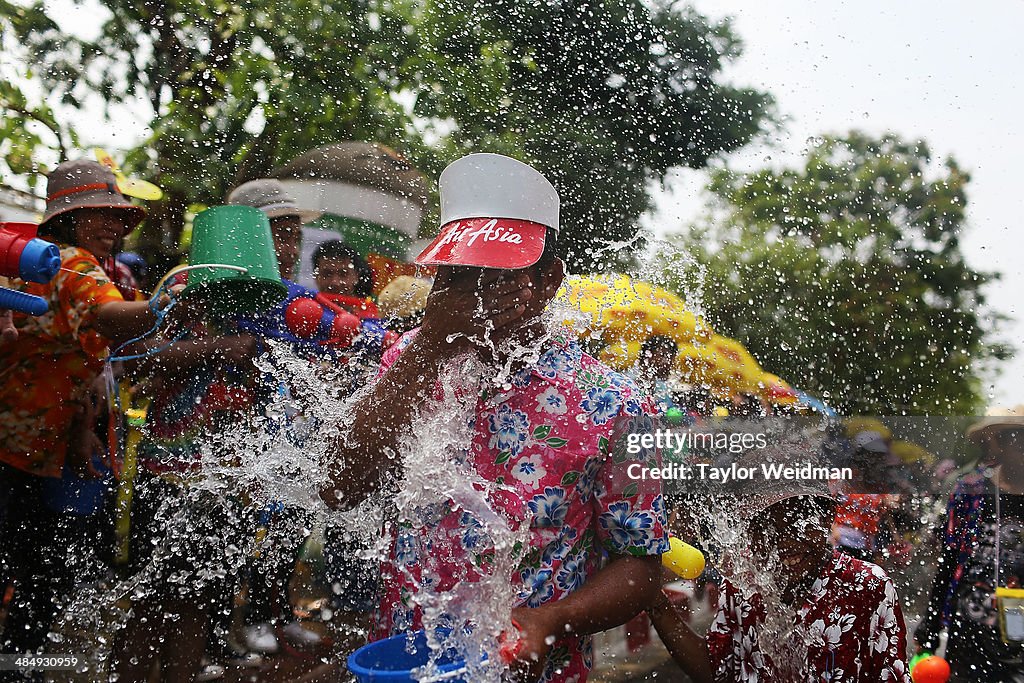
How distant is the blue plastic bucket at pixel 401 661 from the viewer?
3.68 feet

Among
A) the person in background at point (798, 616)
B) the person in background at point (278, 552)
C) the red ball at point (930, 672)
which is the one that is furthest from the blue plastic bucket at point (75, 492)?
the red ball at point (930, 672)

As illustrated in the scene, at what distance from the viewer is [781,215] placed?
6781 millimetres

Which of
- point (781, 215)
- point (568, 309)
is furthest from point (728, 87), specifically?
point (568, 309)

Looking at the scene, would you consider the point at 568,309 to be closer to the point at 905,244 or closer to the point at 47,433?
the point at 47,433

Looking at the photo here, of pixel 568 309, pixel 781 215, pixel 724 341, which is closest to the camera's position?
pixel 568 309

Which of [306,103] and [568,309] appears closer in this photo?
[568,309]

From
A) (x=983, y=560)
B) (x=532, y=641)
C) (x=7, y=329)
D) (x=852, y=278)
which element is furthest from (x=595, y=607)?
(x=852, y=278)

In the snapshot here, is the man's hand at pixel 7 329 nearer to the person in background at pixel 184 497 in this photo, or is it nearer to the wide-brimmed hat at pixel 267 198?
the person in background at pixel 184 497

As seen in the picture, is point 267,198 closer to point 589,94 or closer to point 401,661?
point 401,661

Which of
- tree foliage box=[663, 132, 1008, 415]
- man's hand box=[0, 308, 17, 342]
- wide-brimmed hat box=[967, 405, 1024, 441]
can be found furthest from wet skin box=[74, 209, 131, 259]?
tree foliage box=[663, 132, 1008, 415]

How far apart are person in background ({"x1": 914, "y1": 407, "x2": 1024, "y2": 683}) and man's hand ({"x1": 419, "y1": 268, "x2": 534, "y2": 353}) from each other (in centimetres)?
288

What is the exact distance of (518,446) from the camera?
5.07 ft

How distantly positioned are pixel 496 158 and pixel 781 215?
223 inches

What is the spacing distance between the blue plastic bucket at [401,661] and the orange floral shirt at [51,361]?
165cm
